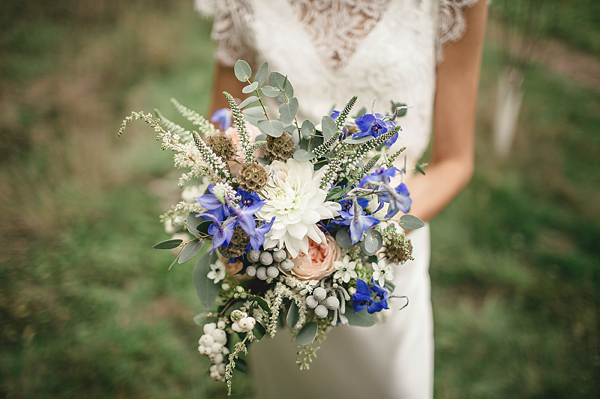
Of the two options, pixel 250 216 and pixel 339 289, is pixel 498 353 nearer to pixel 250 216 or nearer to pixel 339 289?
pixel 339 289

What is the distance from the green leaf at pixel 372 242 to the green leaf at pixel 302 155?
24 centimetres

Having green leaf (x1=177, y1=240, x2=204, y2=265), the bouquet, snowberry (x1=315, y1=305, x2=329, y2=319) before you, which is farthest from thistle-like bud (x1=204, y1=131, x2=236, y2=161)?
snowberry (x1=315, y1=305, x2=329, y2=319)

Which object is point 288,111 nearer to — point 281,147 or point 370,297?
point 281,147

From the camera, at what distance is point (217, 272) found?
45.2 inches

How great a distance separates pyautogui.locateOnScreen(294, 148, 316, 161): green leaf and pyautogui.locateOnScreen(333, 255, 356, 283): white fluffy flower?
29 centimetres

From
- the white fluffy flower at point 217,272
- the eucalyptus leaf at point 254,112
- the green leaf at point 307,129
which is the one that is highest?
the eucalyptus leaf at point 254,112

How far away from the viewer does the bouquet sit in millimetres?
985

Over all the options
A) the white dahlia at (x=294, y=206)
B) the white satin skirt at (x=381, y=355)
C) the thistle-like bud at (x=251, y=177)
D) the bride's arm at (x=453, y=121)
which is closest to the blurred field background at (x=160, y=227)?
the white satin skirt at (x=381, y=355)

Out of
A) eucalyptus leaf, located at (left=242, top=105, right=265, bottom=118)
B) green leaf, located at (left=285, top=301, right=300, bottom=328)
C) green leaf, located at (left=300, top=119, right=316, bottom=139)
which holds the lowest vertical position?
green leaf, located at (left=285, top=301, right=300, bottom=328)

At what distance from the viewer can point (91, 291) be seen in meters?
3.07

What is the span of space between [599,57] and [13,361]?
7.34 meters

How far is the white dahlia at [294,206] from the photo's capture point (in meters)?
0.99

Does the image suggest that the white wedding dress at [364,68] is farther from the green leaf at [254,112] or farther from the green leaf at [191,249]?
the green leaf at [191,249]

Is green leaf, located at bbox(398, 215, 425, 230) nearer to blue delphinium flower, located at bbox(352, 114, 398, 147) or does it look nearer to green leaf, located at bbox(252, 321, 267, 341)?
blue delphinium flower, located at bbox(352, 114, 398, 147)
